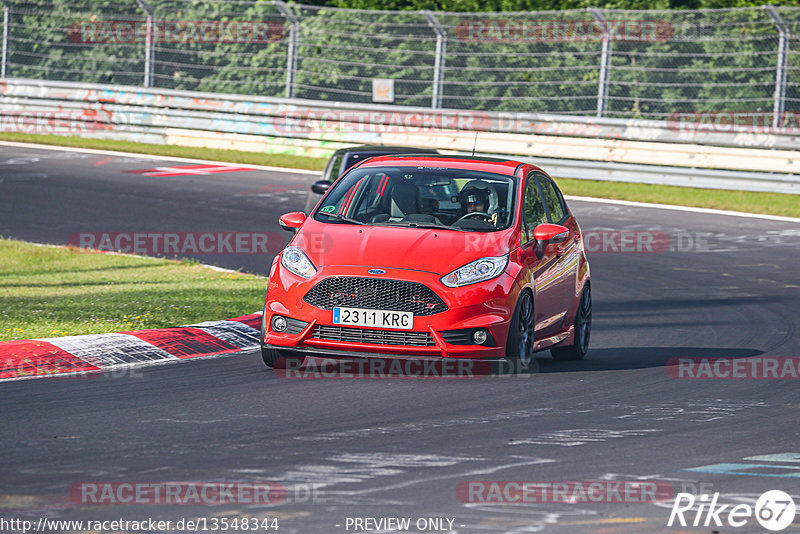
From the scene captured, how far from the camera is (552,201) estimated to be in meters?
11.2

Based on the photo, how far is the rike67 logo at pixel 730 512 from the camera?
5633 millimetres

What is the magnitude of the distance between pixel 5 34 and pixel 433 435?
82.3 feet

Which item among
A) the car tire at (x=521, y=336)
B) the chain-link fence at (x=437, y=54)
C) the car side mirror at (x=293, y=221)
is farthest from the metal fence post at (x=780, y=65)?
the car side mirror at (x=293, y=221)

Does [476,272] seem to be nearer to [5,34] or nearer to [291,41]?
[291,41]

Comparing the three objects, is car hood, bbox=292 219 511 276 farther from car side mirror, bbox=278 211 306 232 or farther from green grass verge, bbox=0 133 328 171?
green grass verge, bbox=0 133 328 171

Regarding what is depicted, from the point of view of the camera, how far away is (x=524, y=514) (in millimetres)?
5672

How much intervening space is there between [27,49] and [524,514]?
27.1 meters

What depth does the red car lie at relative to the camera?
9062mm

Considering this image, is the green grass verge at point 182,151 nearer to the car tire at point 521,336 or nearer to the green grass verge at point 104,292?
the green grass verge at point 104,292

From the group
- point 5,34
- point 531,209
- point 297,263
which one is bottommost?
point 297,263

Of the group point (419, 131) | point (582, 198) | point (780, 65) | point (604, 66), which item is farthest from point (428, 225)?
point (419, 131)

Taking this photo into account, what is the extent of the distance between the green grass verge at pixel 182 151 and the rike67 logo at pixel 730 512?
20.2m

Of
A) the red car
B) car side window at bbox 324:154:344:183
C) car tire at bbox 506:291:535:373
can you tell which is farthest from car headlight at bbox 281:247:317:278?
car side window at bbox 324:154:344:183

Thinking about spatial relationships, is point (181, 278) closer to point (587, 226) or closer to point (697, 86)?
point (587, 226)
